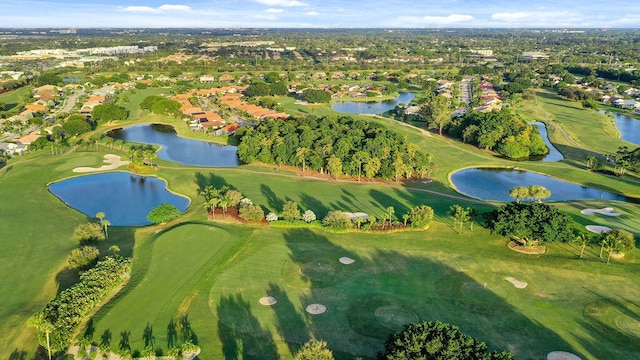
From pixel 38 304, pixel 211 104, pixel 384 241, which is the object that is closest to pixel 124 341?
pixel 38 304

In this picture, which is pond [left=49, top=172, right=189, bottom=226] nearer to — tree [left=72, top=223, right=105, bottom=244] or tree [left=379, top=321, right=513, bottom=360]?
tree [left=72, top=223, right=105, bottom=244]

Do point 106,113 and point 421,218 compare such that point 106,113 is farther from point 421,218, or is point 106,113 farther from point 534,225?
point 534,225

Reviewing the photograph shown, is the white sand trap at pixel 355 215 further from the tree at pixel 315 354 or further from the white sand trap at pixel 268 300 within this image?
the tree at pixel 315 354

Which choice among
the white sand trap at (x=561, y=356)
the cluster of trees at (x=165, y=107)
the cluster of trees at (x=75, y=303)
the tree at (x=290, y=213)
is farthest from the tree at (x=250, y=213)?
the cluster of trees at (x=165, y=107)

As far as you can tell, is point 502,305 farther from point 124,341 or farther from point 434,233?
point 124,341

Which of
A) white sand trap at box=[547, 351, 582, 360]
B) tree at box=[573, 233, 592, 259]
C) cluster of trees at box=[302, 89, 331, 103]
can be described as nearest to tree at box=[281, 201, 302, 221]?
tree at box=[573, 233, 592, 259]
